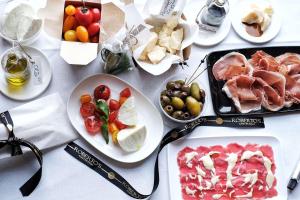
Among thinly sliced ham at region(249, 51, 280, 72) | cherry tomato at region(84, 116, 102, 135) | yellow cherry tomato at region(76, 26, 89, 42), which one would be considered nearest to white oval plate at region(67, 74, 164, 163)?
cherry tomato at region(84, 116, 102, 135)

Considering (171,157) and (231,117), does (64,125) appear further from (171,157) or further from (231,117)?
(231,117)

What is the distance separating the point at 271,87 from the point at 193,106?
0.25m

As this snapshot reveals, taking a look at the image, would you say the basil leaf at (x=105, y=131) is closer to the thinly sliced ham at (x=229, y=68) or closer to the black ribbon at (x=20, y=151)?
the black ribbon at (x=20, y=151)

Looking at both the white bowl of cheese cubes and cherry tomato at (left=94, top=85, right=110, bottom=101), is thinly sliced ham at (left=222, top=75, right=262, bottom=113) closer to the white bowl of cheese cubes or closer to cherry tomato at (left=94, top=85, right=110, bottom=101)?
the white bowl of cheese cubes

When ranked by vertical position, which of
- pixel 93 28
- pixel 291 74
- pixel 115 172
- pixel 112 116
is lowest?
pixel 115 172

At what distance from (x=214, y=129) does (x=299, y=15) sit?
453mm

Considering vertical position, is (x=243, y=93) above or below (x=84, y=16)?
below

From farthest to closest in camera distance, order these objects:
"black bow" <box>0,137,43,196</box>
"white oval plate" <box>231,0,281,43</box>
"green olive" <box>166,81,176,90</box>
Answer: "white oval plate" <box>231,0,281,43</box>, "green olive" <box>166,81,176,90</box>, "black bow" <box>0,137,43,196</box>

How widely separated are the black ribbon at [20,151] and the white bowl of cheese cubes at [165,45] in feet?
1.17

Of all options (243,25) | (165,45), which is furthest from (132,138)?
(243,25)

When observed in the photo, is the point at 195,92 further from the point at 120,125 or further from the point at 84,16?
the point at 84,16

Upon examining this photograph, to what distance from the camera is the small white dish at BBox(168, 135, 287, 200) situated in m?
1.36

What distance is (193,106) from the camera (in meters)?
1.37

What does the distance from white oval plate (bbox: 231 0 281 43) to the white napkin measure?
558 mm
